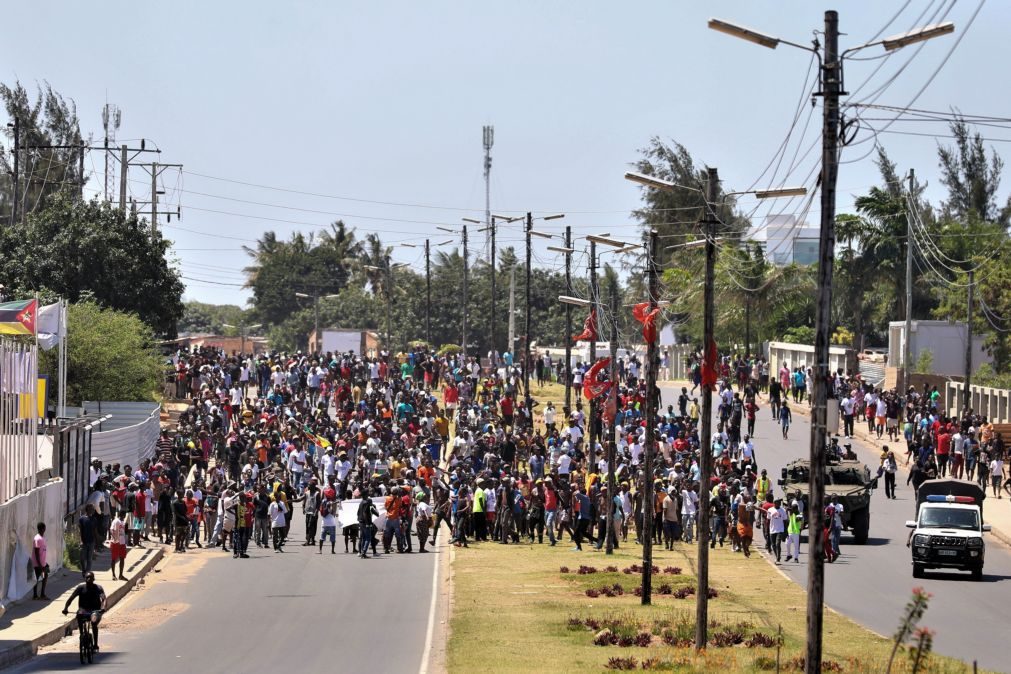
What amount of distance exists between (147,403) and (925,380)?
34.8 m

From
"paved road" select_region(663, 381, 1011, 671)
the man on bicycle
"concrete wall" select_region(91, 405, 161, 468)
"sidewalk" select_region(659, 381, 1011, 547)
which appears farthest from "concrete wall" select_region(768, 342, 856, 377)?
the man on bicycle

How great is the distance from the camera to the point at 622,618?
2677 cm

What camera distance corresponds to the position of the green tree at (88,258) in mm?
64375

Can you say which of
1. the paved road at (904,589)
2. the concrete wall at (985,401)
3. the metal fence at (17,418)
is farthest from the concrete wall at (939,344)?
the metal fence at (17,418)

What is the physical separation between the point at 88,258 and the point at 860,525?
3903cm

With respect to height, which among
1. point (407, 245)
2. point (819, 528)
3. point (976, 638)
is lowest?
point (976, 638)

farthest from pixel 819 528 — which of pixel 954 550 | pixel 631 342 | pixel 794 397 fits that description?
pixel 631 342

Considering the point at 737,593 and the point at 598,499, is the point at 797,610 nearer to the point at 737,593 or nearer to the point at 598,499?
the point at 737,593

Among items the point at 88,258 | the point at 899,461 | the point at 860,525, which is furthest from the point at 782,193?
the point at 88,258

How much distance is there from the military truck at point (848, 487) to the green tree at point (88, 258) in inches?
1395

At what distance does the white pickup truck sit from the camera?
32812 mm

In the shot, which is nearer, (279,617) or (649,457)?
(279,617)

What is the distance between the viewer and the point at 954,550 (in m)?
32.8

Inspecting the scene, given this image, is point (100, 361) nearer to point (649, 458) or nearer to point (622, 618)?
point (649, 458)
